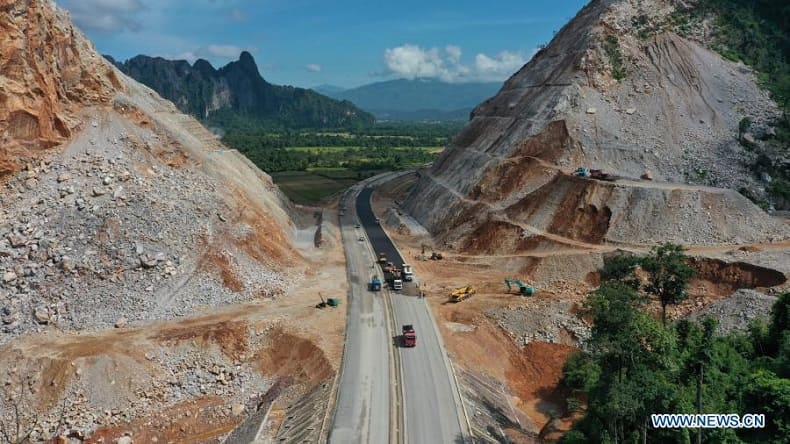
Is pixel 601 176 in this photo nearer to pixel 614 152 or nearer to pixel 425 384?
pixel 614 152

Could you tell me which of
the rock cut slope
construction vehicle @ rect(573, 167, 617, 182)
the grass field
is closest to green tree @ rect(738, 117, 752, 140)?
construction vehicle @ rect(573, 167, 617, 182)

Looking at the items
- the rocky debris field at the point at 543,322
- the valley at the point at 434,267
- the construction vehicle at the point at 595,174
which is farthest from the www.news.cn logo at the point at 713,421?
the construction vehicle at the point at 595,174

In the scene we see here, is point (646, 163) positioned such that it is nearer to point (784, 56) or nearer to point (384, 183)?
point (784, 56)

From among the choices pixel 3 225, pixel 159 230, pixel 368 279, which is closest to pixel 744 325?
pixel 368 279

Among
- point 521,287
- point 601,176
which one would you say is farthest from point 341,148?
point 521,287

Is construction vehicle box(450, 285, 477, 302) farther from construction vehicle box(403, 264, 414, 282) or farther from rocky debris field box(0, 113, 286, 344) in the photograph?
rocky debris field box(0, 113, 286, 344)

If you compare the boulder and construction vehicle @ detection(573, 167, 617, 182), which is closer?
the boulder
